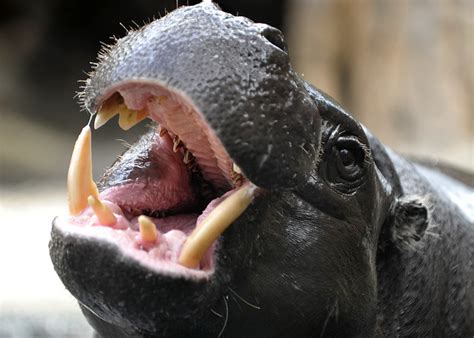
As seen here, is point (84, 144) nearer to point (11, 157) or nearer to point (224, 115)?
point (224, 115)

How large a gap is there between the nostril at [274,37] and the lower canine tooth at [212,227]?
0.26 m

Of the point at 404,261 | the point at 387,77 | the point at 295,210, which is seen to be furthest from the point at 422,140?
the point at 295,210

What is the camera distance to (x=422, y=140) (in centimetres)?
728

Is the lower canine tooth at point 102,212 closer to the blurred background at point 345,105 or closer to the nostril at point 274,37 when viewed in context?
the nostril at point 274,37

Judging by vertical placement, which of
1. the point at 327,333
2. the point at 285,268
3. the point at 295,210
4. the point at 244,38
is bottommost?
the point at 327,333

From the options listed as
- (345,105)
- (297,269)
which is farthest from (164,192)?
(345,105)

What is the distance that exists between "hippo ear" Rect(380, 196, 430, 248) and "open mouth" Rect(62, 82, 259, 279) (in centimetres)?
54

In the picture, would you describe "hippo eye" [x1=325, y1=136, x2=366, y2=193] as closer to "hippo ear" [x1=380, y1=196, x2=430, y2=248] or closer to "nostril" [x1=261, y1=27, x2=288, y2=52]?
"hippo ear" [x1=380, y1=196, x2=430, y2=248]

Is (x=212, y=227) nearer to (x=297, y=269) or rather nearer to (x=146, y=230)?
(x=146, y=230)

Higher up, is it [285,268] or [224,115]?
[224,115]

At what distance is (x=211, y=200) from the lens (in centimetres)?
170

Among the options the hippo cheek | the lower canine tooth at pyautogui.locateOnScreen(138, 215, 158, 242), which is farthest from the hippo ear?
the lower canine tooth at pyautogui.locateOnScreen(138, 215, 158, 242)

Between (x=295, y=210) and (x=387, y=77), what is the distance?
6256 millimetres

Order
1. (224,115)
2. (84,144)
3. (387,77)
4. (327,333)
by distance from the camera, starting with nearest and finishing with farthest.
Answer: (224,115)
(84,144)
(327,333)
(387,77)
